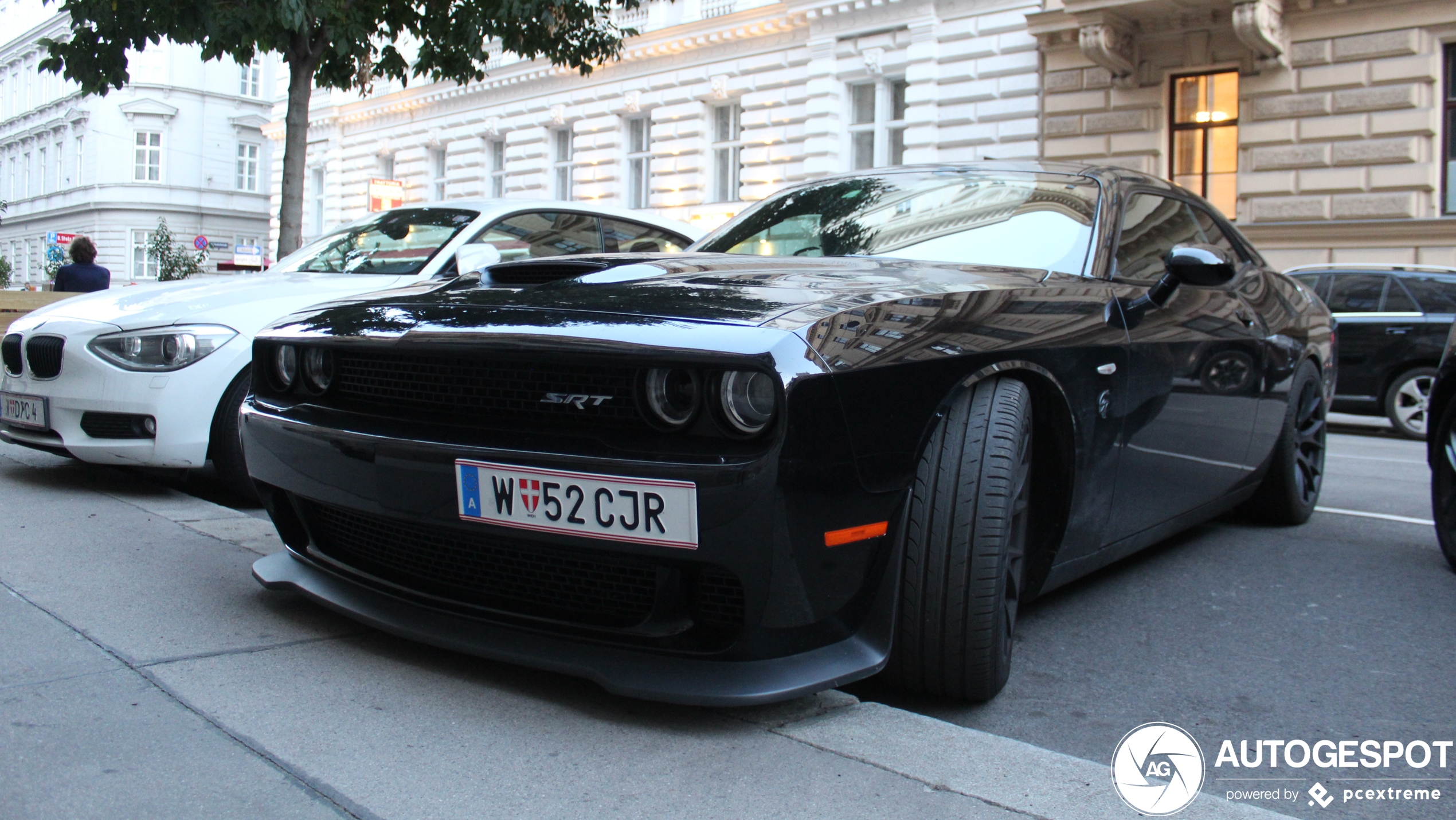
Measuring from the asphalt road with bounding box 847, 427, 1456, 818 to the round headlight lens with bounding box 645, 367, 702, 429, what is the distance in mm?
836

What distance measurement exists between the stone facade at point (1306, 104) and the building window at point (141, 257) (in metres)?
43.5

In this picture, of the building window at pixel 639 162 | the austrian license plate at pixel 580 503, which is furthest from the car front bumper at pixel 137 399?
the building window at pixel 639 162

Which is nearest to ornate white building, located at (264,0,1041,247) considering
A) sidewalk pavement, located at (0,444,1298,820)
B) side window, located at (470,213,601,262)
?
side window, located at (470,213,601,262)

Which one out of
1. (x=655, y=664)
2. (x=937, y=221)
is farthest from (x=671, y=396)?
(x=937, y=221)

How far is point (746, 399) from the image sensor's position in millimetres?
2148

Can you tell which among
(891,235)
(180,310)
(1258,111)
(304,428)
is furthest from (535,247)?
(1258,111)

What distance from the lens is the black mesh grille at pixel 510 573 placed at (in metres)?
2.29

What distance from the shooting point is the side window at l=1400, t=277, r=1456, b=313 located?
10961 mm

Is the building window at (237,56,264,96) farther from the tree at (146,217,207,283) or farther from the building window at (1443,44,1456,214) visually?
the building window at (1443,44,1456,214)

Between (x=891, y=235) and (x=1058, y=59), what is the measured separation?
14513mm

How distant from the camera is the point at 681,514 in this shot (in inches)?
82.9

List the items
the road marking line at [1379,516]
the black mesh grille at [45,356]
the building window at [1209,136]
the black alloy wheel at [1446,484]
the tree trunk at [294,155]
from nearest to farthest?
the black alloy wheel at [1446,484] → the black mesh grille at [45,356] → the road marking line at [1379,516] → the tree trunk at [294,155] → the building window at [1209,136]

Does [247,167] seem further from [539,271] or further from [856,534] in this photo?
[856,534]

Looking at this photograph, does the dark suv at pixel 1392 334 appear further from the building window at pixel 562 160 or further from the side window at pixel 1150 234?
the building window at pixel 562 160
